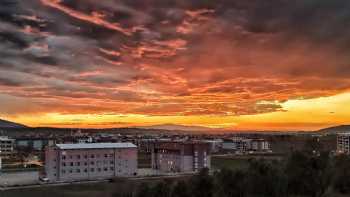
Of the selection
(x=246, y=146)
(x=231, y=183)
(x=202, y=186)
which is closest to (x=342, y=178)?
(x=231, y=183)

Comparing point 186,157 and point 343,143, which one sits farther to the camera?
point 343,143

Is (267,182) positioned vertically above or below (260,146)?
above

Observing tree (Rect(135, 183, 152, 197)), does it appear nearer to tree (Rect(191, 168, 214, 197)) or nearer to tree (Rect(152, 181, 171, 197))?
tree (Rect(152, 181, 171, 197))

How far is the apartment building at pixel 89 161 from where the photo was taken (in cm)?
3700

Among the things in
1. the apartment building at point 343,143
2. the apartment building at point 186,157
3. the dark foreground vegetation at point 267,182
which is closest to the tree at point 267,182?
the dark foreground vegetation at point 267,182

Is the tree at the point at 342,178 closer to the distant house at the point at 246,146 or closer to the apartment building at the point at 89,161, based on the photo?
the apartment building at the point at 89,161

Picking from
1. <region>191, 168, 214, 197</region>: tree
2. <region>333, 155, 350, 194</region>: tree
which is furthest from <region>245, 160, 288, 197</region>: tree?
<region>333, 155, 350, 194</region>: tree

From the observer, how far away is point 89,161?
126 feet

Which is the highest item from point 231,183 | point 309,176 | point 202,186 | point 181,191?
point 309,176

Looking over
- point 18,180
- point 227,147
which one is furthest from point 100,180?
point 227,147

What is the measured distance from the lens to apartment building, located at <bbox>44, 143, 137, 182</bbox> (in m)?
37.0

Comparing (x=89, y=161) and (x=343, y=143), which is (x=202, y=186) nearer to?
(x=89, y=161)

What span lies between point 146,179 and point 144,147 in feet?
115

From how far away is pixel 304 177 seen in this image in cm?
2050
